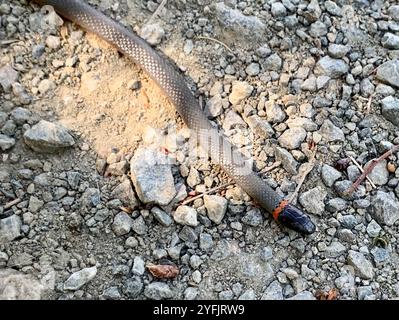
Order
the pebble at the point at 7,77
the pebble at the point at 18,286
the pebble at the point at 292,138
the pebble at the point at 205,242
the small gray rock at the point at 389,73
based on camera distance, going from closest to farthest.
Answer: the pebble at the point at 18,286
the pebble at the point at 205,242
the pebble at the point at 7,77
the pebble at the point at 292,138
the small gray rock at the point at 389,73

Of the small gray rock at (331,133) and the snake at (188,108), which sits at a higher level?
the small gray rock at (331,133)

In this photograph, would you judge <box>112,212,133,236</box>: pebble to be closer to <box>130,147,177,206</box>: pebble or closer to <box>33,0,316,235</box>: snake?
<box>130,147,177,206</box>: pebble

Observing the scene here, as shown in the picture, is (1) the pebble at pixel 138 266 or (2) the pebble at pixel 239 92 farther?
(2) the pebble at pixel 239 92

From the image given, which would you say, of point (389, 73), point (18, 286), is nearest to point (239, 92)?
point (389, 73)

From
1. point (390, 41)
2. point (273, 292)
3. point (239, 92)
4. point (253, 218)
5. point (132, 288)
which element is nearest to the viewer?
point (132, 288)

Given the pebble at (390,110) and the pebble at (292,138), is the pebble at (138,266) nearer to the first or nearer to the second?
the pebble at (292,138)

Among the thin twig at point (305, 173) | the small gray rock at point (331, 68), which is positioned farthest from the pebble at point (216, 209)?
the small gray rock at point (331, 68)

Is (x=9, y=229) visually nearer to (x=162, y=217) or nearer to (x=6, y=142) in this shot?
(x=6, y=142)

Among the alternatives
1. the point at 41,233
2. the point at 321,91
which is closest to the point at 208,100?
the point at 321,91
